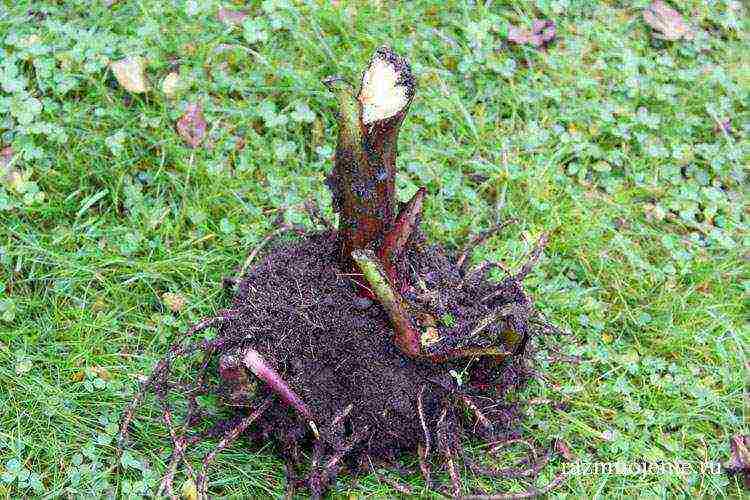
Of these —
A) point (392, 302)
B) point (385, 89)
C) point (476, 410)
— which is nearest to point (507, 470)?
point (476, 410)

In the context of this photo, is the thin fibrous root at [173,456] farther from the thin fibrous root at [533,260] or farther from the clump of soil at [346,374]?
the thin fibrous root at [533,260]

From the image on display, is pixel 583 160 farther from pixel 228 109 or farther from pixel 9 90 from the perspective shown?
pixel 9 90

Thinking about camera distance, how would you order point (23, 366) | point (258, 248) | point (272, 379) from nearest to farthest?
point (272, 379), point (23, 366), point (258, 248)

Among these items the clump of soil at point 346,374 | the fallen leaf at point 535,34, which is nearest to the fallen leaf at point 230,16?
the fallen leaf at point 535,34

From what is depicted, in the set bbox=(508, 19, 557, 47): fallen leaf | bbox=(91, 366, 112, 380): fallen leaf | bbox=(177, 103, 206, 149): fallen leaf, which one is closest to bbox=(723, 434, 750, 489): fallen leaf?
bbox=(508, 19, 557, 47): fallen leaf

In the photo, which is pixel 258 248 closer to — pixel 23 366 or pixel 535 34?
pixel 23 366

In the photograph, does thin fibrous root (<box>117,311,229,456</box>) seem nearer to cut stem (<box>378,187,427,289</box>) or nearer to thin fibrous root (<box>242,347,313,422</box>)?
thin fibrous root (<box>242,347,313,422</box>)

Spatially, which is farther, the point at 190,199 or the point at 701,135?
the point at 701,135

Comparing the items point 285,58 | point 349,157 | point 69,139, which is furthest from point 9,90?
point 349,157
